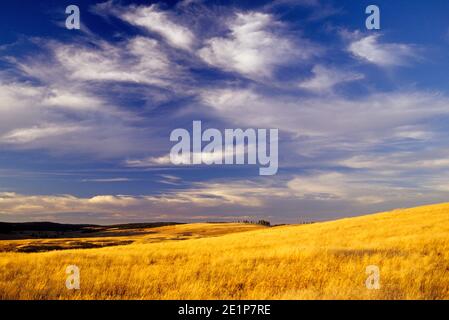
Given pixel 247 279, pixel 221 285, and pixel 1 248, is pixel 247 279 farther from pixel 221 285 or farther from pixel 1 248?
pixel 1 248

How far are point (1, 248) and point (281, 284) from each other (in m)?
41.4

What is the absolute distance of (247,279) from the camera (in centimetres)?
1405

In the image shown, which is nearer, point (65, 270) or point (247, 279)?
point (247, 279)

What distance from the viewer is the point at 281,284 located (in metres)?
13.4

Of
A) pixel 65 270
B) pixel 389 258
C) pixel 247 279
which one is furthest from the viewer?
pixel 389 258
